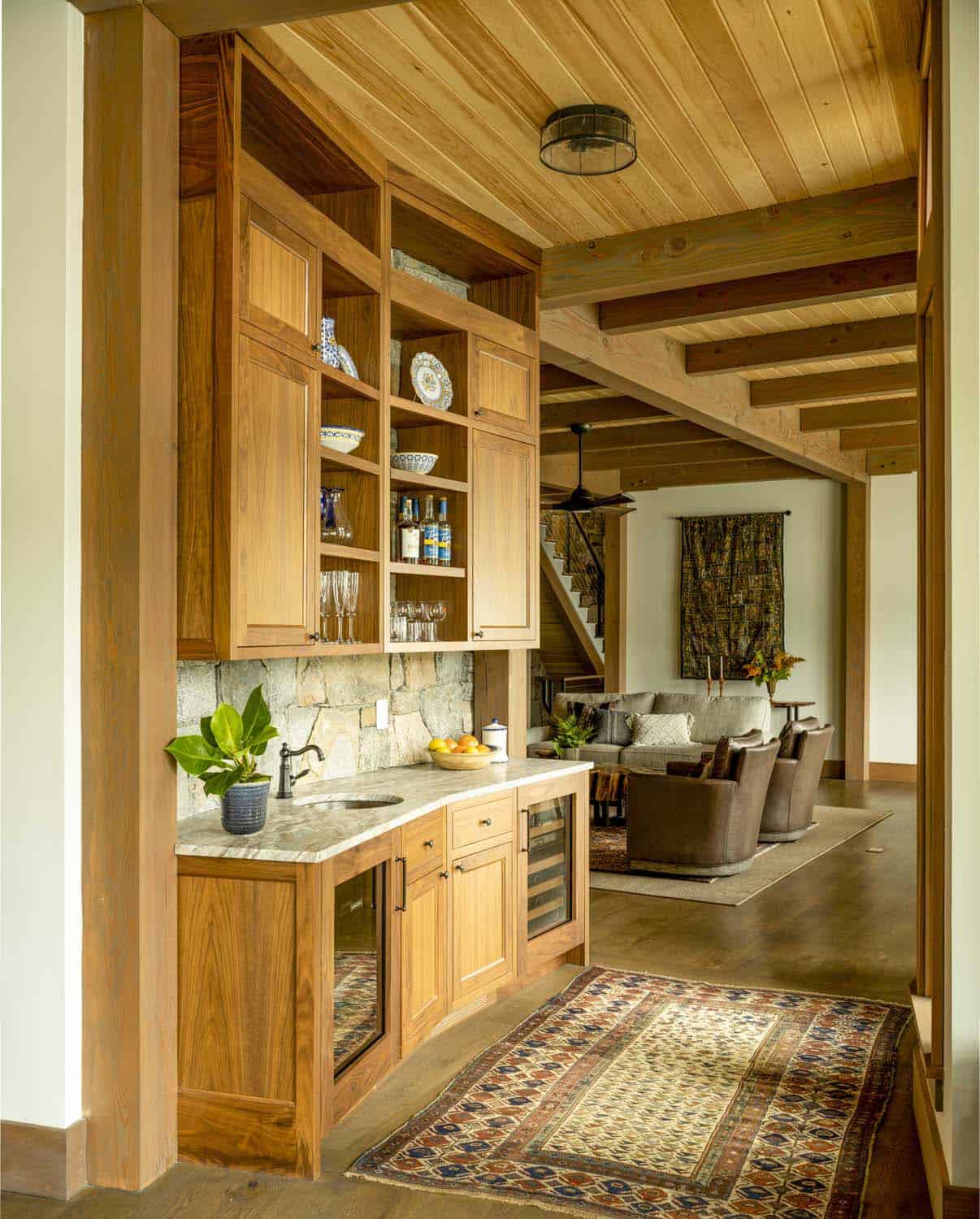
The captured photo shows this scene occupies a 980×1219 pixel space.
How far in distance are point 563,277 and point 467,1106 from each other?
3348 millimetres

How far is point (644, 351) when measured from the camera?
626cm

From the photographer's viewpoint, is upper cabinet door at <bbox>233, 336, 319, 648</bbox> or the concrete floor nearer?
the concrete floor

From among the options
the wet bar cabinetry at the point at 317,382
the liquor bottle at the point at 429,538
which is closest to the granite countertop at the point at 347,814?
the wet bar cabinetry at the point at 317,382

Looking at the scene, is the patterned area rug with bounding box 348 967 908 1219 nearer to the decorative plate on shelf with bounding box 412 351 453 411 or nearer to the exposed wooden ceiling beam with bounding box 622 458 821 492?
the decorative plate on shelf with bounding box 412 351 453 411

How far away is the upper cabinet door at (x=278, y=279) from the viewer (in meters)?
3.14

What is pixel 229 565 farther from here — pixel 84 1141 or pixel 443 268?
pixel 443 268

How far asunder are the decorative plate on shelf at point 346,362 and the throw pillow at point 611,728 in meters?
5.94

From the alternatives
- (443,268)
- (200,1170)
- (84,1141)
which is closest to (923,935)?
(200,1170)

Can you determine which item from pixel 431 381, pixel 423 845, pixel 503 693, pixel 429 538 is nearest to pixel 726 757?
pixel 503 693

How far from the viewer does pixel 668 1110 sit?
329 cm

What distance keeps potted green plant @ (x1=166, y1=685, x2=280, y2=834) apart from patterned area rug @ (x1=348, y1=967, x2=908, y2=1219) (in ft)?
3.15

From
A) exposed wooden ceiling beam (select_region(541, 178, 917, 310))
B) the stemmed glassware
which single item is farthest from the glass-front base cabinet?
exposed wooden ceiling beam (select_region(541, 178, 917, 310))

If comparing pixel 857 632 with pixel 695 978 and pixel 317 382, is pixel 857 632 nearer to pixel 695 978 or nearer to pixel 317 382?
pixel 695 978

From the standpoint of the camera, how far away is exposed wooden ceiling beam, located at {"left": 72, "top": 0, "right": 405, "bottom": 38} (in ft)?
9.12
